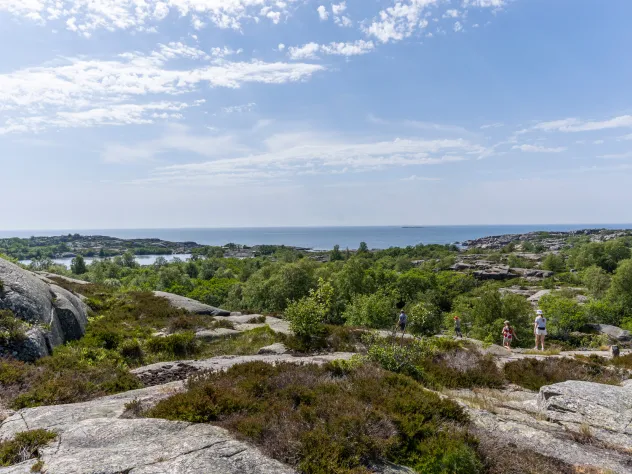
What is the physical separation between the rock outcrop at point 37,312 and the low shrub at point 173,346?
335 centimetres

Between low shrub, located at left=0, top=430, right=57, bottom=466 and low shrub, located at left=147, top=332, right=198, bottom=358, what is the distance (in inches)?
417

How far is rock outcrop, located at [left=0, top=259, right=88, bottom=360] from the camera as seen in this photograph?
12.7 meters

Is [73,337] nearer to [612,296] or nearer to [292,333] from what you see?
[292,333]

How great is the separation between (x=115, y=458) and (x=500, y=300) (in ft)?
151

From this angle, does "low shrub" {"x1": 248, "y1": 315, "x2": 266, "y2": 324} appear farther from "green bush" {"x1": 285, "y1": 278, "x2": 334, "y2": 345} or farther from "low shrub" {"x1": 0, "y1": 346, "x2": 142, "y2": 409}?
"low shrub" {"x1": 0, "y1": 346, "x2": 142, "y2": 409}

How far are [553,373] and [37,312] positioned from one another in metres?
19.8

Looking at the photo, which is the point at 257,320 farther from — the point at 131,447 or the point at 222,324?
the point at 131,447

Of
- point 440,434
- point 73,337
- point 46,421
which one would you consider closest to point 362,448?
point 440,434

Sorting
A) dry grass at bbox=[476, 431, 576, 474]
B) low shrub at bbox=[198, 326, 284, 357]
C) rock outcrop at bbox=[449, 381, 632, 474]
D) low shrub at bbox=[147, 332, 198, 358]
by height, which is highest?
dry grass at bbox=[476, 431, 576, 474]

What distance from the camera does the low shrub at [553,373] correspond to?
12.6 meters

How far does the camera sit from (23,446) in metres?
5.87

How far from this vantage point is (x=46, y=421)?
6.99 metres

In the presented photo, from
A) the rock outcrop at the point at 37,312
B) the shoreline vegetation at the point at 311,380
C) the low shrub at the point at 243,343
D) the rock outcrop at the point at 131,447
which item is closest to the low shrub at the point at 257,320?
the shoreline vegetation at the point at 311,380

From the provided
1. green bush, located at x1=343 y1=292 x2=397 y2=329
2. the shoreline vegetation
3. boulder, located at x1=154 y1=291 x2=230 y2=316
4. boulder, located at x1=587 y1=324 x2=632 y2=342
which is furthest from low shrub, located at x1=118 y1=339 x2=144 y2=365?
boulder, located at x1=587 y1=324 x2=632 y2=342
